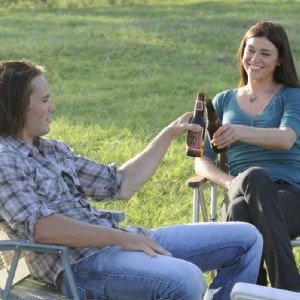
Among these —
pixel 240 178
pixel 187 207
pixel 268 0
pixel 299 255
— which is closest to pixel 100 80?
pixel 187 207

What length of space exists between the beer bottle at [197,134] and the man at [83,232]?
22.6 inches

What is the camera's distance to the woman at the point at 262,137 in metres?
4.16

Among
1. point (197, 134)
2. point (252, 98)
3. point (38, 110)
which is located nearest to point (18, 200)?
point (38, 110)

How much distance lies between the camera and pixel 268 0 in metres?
19.4

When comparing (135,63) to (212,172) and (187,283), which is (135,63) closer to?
(212,172)

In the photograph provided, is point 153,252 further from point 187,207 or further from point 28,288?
point 187,207

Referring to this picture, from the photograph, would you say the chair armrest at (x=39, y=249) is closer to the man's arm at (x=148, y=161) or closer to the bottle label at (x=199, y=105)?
the man's arm at (x=148, y=161)

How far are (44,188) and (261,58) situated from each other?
1.65 m

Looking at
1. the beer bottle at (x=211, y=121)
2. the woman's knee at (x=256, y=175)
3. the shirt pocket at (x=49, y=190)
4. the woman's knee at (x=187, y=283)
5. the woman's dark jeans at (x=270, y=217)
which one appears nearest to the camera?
the woman's knee at (x=187, y=283)

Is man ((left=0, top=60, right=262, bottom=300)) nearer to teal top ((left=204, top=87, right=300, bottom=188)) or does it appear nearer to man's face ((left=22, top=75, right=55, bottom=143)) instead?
man's face ((left=22, top=75, right=55, bottom=143))

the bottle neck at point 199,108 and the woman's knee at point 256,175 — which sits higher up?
the bottle neck at point 199,108

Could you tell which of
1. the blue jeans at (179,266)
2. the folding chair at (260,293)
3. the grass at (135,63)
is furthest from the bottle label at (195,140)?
the folding chair at (260,293)

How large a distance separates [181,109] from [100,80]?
6.59ft

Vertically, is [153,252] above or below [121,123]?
above
